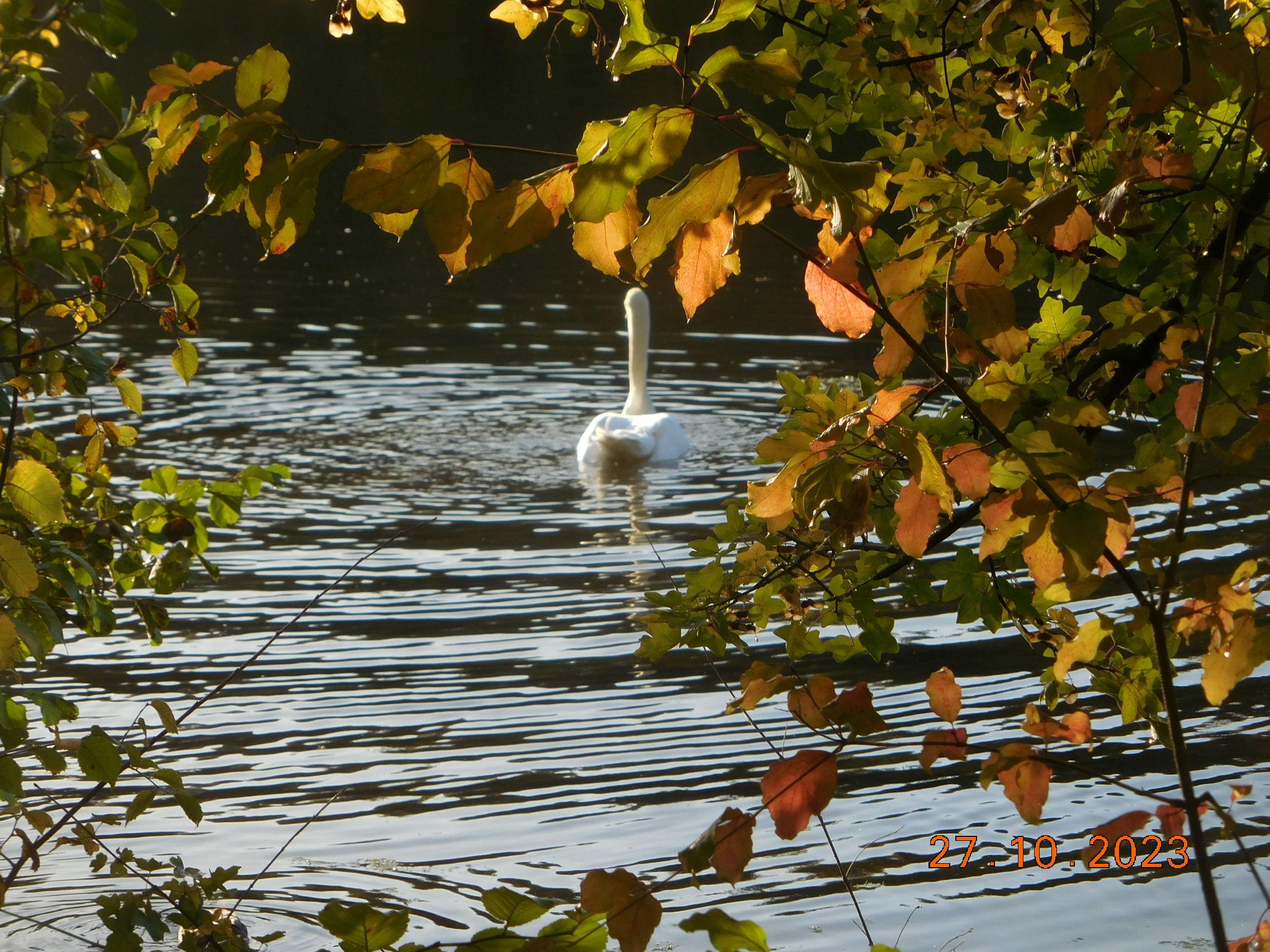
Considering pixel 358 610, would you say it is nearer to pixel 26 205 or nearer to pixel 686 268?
pixel 26 205

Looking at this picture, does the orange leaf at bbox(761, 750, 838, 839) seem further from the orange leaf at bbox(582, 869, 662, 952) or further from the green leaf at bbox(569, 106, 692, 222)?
the green leaf at bbox(569, 106, 692, 222)

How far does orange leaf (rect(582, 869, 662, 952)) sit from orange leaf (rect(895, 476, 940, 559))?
1.80 feet

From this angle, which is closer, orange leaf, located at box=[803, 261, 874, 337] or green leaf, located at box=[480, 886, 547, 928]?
green leaf, located at box=[480, 886, 547, 928]

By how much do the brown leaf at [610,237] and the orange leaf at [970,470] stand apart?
555 millimetres

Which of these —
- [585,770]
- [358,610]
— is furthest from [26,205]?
[358,610]

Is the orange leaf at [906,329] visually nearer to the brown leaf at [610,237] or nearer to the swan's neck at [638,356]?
the brown leaf at [610,237]

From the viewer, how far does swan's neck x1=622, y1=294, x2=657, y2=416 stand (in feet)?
40.9

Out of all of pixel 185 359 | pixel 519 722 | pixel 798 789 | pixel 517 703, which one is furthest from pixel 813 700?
pixel 517 703

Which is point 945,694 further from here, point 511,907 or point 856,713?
point 511,907

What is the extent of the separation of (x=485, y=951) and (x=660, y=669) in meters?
5.95

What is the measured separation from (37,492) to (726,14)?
62.9 inches

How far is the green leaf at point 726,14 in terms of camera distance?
1.23 metres
